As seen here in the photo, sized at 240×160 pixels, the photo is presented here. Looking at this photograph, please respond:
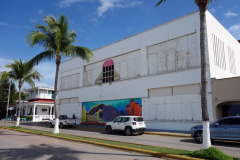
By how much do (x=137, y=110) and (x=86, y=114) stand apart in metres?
10.2

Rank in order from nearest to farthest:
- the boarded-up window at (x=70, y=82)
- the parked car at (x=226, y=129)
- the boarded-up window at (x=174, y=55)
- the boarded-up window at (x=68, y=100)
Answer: the parked car at (x=226, y=129) < the boarded-up window at (x=174, y=55) < the boarded-up window at (x=68, y=100) < the boarded-up window at (x=70, y=82)

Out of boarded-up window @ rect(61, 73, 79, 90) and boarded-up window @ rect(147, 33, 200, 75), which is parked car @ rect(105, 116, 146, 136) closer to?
boarded-up window @ rect(147, 33, 200, 75)

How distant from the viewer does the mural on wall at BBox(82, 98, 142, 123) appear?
2248 centimetres

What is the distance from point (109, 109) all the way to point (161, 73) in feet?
29.8

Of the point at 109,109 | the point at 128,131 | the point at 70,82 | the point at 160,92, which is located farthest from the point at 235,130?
the point at 70,82

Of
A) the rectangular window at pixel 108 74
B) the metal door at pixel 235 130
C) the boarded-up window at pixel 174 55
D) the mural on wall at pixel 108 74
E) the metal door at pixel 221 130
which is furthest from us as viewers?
the rectangular window at pixel 108 74

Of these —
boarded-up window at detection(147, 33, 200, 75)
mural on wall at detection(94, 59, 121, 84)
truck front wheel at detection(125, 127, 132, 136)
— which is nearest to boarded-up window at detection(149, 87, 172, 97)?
boarded-up window at detection(147, 33, 200, 75)

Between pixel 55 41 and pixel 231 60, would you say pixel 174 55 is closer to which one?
pixel 231 60

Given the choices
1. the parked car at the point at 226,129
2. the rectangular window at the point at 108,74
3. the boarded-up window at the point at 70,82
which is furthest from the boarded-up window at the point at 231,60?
the boarded-up window at the point at 70,82

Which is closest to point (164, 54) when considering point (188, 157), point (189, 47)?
point (189, 47)

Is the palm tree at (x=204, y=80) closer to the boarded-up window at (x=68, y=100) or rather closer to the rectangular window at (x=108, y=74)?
the rectangular window at (x=108, y=74)

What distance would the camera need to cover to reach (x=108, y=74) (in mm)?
26766

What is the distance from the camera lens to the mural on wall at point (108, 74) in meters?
25.7

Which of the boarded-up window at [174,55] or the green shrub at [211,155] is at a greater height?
the boarded-up window at [174,55]
